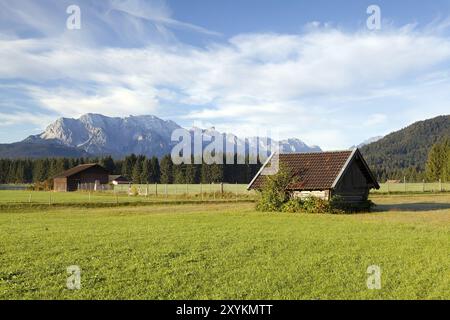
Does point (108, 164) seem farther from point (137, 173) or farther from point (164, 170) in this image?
point (164, 170)

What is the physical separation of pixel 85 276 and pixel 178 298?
3170mm

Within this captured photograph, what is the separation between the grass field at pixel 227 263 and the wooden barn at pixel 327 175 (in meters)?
14.5

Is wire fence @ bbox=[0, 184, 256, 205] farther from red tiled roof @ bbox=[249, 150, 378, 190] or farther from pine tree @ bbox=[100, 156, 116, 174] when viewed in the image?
pine tree @ bbox=[100, 156, 116, 174]

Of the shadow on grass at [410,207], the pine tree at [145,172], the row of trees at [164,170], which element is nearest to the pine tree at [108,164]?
the row of trees at [164,170]

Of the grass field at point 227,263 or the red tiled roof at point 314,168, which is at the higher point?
the red tiled roof at point 314,168

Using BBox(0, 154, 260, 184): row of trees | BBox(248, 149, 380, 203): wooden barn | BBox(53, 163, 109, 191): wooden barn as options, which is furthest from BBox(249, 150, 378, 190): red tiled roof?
BBox(0, 154, 260, 184): row of trees

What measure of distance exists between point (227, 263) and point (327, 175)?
982 inches

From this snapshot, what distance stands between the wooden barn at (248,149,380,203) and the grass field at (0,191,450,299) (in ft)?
47.4

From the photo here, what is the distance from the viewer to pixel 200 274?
1161 centimetres

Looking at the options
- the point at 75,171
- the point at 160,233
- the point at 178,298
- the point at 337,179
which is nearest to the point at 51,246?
the point at 160,233

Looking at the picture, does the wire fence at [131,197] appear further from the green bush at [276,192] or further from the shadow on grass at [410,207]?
the shadow on grass at [410,207]

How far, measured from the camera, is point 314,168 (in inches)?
1505

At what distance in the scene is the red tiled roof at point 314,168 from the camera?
36.2 m

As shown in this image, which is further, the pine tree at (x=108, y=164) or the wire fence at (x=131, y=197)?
the pine tree at (x=108, y=164)
